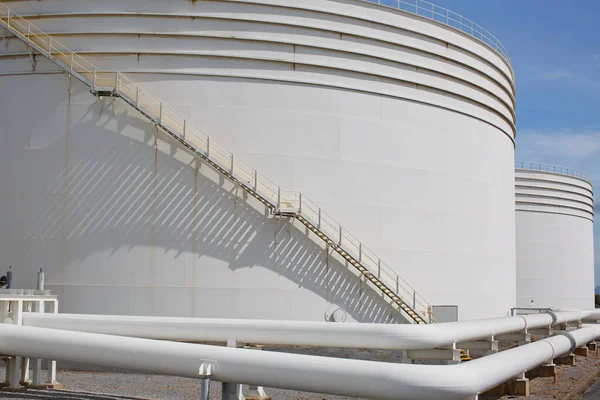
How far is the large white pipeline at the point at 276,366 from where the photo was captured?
31.4 ft

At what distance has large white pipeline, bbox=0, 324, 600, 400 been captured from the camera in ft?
31.4

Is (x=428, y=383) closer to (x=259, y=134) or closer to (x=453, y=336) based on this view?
(x=453, y=336)

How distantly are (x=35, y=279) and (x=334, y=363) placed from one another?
45.2ft

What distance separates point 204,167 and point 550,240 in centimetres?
3279

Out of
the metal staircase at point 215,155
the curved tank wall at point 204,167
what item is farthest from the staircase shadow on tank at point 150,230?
the metal staircase at point 215,155

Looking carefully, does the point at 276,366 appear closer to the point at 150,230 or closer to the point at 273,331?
the point at 273,331

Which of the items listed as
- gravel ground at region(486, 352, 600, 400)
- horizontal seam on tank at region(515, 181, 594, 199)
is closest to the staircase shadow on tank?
gravel ground at region(486, 352, 600, 400)

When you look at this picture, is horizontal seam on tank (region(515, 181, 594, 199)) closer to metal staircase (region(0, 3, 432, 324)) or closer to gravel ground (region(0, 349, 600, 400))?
metal staircase (region(0, 3, 432, 324))

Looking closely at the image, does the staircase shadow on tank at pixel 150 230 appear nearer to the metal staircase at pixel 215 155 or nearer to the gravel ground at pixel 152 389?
the metal staircase at pixel 215 155

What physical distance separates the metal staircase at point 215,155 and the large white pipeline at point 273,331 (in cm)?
646

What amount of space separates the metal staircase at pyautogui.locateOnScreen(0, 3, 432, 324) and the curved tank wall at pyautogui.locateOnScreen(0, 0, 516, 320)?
0.29 metres

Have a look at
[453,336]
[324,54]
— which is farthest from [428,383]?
[324,54]

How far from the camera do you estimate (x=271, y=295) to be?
21469mm

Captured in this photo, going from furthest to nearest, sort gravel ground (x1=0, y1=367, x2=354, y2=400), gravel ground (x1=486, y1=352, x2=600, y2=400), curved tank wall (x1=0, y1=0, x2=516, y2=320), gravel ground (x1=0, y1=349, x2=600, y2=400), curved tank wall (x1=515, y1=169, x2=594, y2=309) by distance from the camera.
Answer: curved tank wall (x1=515, y1=169, x2=594, y2=309), curved tank wall (x1=0, y1=0, x2=516, y2=320), gravel ground (x1=486, y1=352, x2=600, y2=400), gravel ground (x1=0, y1=349, x2=600, y2=400), gravel ground (x1=0, y1=367, x2=354, y2=400)
